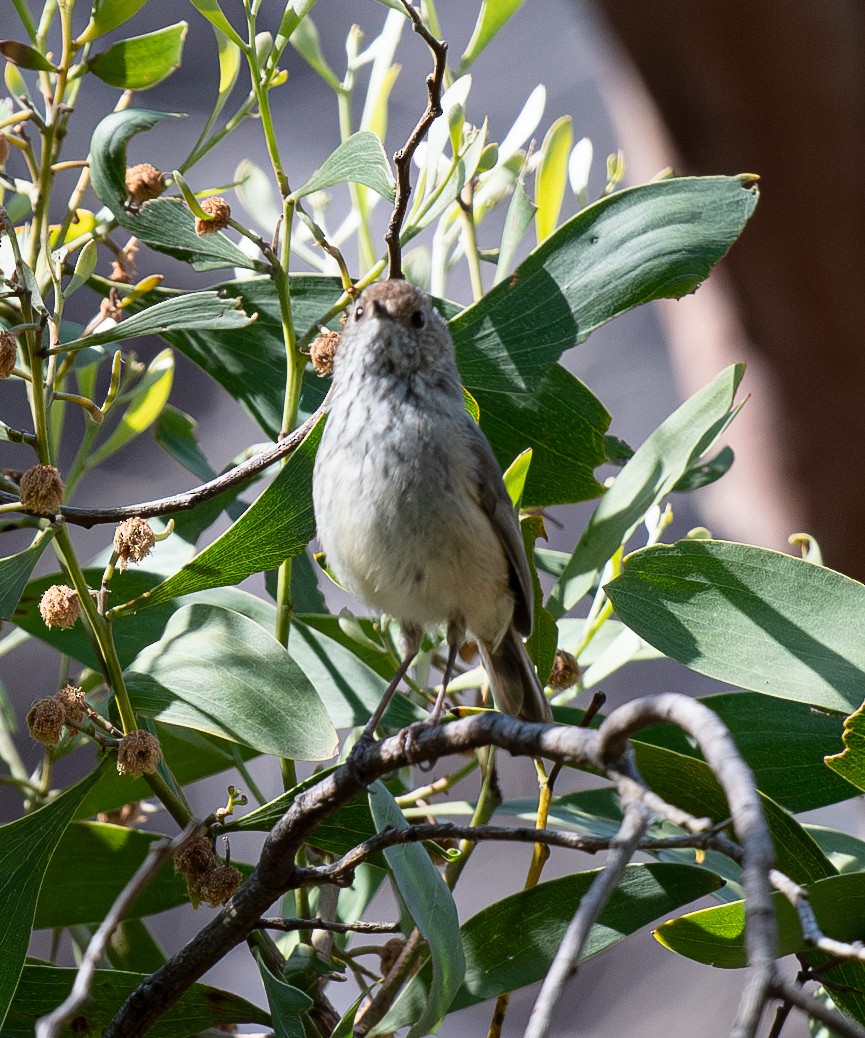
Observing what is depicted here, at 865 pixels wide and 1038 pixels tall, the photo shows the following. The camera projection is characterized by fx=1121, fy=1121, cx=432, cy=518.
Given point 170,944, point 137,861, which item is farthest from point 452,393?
point 170,944

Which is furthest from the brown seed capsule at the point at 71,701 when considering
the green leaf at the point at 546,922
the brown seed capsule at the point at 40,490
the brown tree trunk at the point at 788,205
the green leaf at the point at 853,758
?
the brown tree trunk at the point at 788,205

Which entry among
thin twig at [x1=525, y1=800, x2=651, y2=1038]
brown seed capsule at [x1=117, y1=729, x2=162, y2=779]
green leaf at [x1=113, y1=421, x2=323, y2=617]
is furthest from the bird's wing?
thin twig at [x1=525, y1=800, x2=651, y2=1038]

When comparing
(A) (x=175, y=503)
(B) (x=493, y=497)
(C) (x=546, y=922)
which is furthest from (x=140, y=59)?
(C) (x=546, y=922)

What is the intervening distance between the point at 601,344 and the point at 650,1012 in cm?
329

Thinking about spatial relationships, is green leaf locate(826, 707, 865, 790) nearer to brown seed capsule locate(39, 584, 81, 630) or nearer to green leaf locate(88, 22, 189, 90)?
brown seed capsule locate(39, 584, 81, 630)

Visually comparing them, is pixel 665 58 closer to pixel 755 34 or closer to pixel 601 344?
pixel 755 34

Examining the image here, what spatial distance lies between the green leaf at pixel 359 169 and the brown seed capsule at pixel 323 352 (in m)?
0.24

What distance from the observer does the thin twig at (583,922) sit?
0.68 m

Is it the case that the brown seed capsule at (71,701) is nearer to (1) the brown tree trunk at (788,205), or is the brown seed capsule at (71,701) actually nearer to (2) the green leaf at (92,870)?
(2) the green leaf at (92,870)

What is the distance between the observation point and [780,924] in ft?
4.16

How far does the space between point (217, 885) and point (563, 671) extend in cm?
62

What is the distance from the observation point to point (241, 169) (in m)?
1.98

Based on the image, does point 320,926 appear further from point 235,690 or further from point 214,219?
point 214,219

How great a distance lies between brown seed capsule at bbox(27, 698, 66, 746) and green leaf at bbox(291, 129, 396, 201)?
73cm
